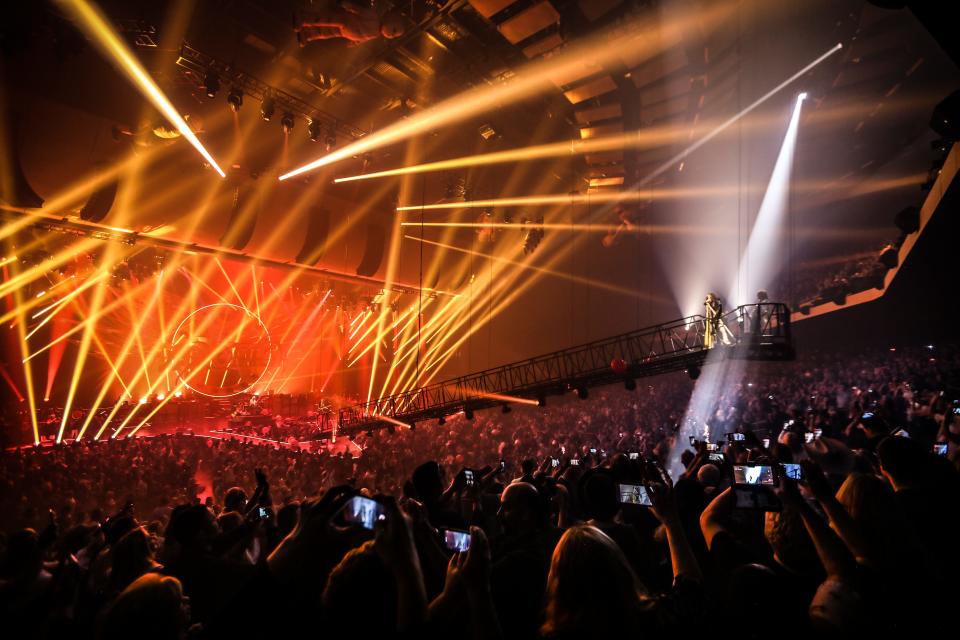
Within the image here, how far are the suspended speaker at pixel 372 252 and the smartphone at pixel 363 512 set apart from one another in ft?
47.9

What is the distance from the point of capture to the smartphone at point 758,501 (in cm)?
204

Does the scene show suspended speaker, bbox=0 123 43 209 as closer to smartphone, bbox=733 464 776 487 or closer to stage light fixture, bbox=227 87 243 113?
stage light fixture, bbox=227 87 243 113

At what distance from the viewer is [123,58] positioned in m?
8.95

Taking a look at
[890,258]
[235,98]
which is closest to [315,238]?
[235,98]

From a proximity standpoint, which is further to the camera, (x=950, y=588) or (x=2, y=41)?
(x=2, y=41)

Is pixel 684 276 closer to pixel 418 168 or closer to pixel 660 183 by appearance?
pixel 660 183

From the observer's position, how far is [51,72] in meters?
9.86

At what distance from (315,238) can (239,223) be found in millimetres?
2131

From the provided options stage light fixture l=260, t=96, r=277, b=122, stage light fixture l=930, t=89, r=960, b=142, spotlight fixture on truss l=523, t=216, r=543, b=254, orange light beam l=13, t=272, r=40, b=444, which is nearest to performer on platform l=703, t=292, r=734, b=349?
spotlight fixture on truss l=523, t=216, r=543, b=254

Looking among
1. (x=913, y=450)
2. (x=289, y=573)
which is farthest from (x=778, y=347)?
(x=289, y=573)

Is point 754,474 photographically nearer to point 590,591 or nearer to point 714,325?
point 590,591

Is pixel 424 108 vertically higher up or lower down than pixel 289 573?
higher up

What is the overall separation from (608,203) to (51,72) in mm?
13961

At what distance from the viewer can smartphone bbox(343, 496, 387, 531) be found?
1.58 meters
